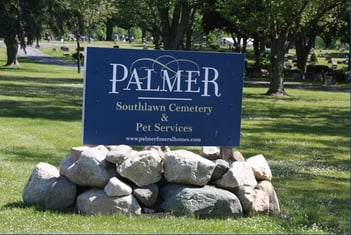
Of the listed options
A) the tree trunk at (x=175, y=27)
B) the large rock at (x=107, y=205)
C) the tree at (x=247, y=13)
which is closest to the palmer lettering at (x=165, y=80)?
the large rock at (x=107, y=205)

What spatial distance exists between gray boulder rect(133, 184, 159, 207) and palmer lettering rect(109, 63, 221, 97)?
3.81 ft

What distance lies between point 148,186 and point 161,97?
1.09 m

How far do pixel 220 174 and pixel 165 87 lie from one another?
120cm

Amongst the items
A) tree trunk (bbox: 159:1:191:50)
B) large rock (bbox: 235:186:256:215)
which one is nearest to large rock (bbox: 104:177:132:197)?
large rock (bbox: 235:186:256:215)

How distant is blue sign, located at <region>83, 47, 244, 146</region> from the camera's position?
7.54m

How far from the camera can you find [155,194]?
7.24m

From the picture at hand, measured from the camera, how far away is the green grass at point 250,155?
262 inches

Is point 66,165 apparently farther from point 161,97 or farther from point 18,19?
point 18,19

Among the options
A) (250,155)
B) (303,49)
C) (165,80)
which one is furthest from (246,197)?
(303,49)

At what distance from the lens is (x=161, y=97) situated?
7.67 m

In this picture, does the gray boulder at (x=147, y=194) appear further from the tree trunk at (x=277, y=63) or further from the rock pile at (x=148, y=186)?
the tree trunk at (x=277, y=63)

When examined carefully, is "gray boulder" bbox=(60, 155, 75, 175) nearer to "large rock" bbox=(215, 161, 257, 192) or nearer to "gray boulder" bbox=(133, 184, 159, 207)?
"gray boulder" bbox=(133, 184, 159, 207)

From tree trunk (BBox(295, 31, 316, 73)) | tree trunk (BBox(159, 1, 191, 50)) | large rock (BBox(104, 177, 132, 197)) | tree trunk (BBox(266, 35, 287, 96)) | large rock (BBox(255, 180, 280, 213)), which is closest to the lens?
large rock (BBox(104, 177, 132, 197))

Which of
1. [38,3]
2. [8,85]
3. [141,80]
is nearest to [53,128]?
[141,80]
